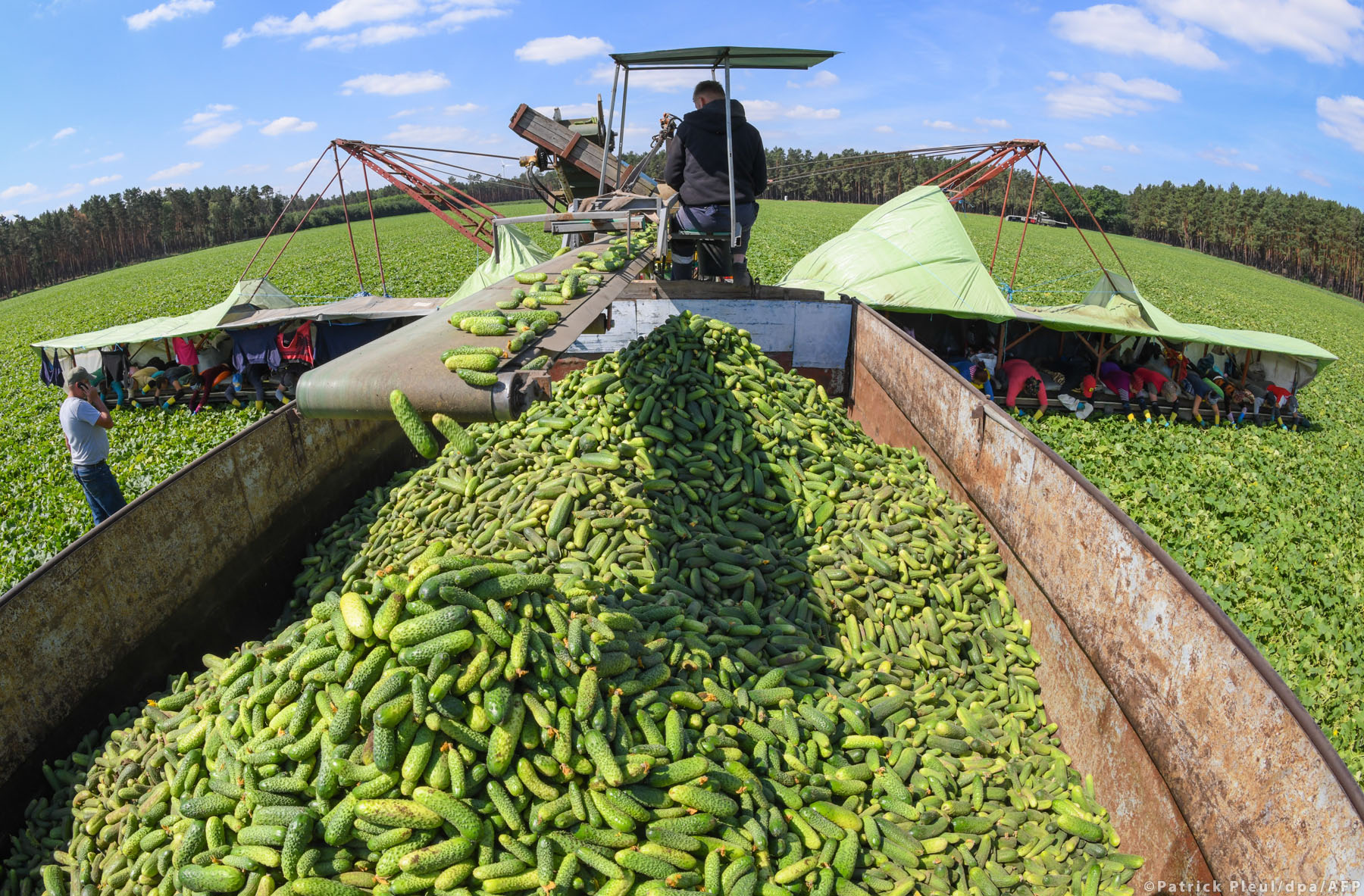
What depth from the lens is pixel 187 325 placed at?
35.9 feet

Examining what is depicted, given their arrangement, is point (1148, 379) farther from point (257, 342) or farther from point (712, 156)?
point (257, 342)

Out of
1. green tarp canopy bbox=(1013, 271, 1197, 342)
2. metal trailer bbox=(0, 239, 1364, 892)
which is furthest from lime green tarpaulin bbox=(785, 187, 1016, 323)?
metal trailer bbox=(0, 239, 1364, 892)

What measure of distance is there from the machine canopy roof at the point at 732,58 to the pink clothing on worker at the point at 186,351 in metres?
8.25

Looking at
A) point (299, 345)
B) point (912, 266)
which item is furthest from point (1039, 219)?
point (299, 345)

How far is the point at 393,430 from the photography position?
23.3ft

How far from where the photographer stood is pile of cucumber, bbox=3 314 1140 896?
279 centimetres

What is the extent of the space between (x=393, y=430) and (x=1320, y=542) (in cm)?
981

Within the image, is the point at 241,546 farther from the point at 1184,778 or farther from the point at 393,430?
the point at 1184,778

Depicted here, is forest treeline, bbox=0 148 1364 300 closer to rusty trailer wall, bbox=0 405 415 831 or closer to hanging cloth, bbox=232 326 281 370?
hanging cloth, bbox=232 326 281 370

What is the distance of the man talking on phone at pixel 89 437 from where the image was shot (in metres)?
6.58

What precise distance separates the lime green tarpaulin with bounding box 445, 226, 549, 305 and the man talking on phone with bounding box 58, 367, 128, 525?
6221 millimetres

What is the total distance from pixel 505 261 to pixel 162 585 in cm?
933

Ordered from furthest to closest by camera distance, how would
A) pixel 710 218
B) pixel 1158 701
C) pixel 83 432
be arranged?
pixel 710 218
pixel 83 432
pixel 1158 701

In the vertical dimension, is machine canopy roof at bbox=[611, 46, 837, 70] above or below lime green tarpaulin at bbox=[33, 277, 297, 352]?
above
